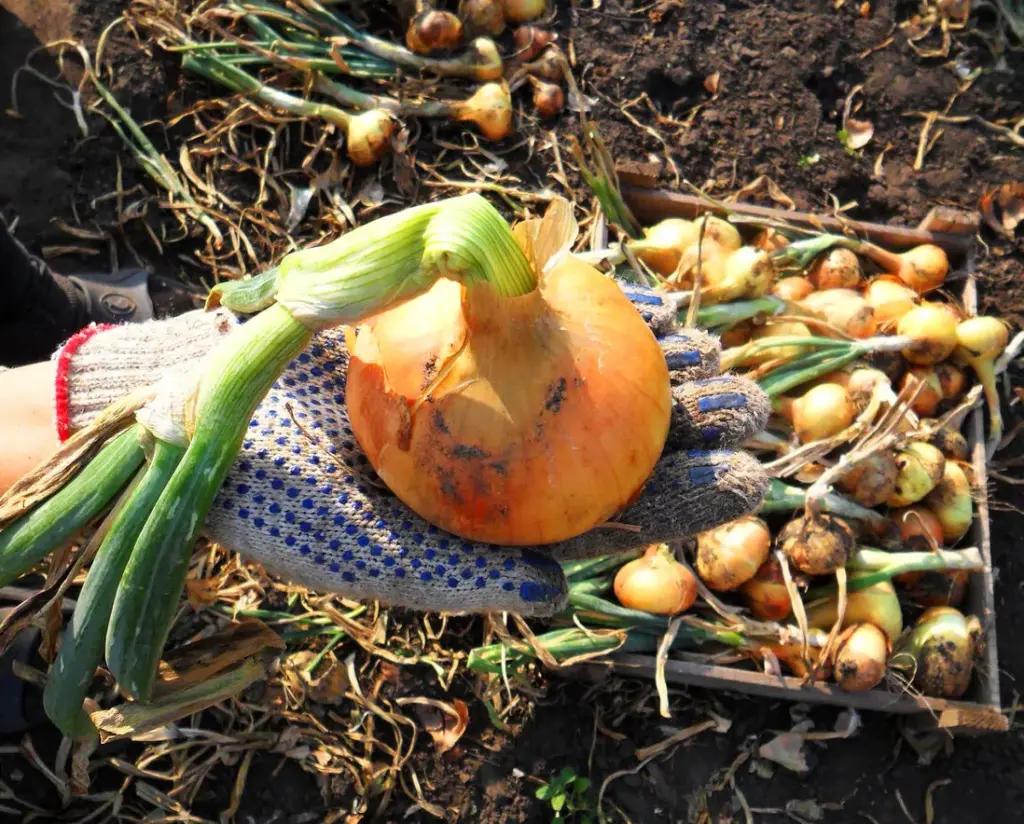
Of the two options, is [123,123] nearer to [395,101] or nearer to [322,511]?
[395,101]

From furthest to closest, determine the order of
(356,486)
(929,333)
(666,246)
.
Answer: (666,246) < (929,333) < (356,486)

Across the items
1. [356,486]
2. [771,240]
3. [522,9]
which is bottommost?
[771,240]

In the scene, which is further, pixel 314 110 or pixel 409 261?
pixel 314 110

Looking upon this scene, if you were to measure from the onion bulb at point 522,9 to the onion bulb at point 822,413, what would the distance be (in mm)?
1793

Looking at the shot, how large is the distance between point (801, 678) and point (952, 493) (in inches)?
26.7

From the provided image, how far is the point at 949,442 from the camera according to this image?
2441mm

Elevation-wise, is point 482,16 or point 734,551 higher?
point 482,16

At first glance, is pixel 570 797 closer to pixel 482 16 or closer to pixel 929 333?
pixel 929 333

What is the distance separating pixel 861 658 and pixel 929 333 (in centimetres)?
95

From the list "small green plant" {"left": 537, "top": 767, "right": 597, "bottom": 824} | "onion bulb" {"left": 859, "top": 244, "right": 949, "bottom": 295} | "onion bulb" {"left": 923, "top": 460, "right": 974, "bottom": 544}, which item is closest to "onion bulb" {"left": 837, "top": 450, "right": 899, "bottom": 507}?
"onion bulb" {"left": 923, "top": 460, "right": 974, "bottom": 544}

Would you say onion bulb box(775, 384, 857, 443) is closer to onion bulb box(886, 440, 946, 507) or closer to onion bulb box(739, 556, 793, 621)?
onion bulb box(886, 440, 946, 507)

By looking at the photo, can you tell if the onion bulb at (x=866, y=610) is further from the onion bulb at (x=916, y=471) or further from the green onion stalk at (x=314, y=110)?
the green onion stalk at (x=314, y=110)

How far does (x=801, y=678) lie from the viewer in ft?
7.24

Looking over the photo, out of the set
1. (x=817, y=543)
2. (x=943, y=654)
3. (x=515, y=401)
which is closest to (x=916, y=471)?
(x=817, y=543)
